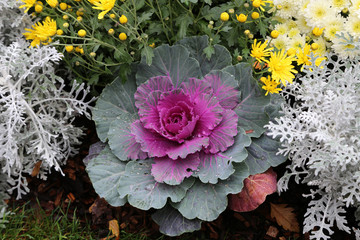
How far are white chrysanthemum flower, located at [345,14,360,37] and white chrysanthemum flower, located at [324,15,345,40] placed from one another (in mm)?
32

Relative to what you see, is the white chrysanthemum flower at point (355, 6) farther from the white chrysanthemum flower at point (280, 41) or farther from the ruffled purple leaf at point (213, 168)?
the ruffled purple leaf at point (213, 168)

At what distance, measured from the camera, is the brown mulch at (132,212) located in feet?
6.25

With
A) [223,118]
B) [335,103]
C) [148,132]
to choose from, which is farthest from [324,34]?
[148,132]

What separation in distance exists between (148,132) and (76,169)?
65 centimetres

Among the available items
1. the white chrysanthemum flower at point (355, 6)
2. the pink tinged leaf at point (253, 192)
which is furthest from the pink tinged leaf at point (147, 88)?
the white chrysanthemum flower at point (355, 6)

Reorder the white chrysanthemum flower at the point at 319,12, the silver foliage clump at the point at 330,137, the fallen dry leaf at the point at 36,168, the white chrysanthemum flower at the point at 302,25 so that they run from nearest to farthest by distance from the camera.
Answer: the silver foliage clump at the point at 330,137, the white chrysanthemum flower at the point at 319,12, the white chrysanthemum flower at the point at 302,25, the fallen dry leaf at the point at 36,168

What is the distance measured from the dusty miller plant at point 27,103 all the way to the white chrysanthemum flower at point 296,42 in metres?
1.02

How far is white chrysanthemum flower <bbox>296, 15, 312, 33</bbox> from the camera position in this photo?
1.95 m

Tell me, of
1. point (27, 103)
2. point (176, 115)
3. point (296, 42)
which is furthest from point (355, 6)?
point (27, 103)

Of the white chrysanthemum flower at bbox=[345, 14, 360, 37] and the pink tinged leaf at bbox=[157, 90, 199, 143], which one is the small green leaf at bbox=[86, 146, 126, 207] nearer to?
the pink tinged leaf at bbox=[157, 90, 199, 143]

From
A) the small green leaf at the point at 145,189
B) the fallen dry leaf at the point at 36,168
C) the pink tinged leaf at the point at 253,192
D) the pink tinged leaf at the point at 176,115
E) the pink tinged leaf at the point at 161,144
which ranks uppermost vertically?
the pink tinged leaf at the point at 176,115

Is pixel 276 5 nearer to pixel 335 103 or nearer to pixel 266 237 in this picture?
pixel 335 103

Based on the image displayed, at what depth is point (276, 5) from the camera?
1920mm

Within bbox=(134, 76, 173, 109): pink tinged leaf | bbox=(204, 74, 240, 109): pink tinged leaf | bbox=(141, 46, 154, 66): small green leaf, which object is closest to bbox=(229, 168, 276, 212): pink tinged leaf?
bbox=(204, 74, 240, 109): pink tinged leaf
